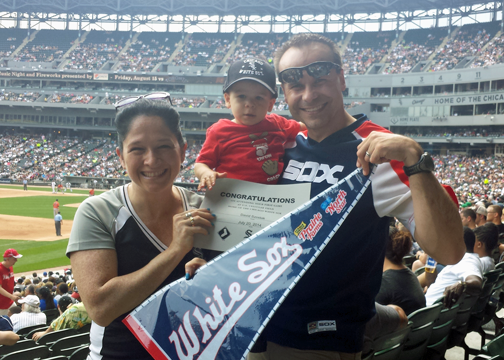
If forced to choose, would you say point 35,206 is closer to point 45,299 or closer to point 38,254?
point 38,254

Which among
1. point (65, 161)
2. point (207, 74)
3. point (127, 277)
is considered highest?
point (207, 74)

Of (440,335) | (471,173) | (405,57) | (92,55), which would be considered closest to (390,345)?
(440,335)

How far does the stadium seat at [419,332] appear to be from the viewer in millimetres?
3866

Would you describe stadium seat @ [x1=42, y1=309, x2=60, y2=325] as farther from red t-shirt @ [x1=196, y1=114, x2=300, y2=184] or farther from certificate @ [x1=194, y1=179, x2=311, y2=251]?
certificate @ [x1=194, y1=179, x2=311, y2=251]

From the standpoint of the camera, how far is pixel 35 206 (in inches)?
1153

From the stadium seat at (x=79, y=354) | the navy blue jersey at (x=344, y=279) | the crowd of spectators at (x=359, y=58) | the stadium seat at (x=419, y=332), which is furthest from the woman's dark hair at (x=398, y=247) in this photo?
the crowd of spectators at (x=359, y=58)

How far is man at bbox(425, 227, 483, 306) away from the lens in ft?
15.1

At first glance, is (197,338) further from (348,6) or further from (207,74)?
(348,6)

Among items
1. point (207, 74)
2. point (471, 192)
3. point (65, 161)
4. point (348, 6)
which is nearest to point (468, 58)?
point (348, 6)

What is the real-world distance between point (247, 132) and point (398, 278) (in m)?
2.26

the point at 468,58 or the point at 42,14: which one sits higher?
the point at 42,14

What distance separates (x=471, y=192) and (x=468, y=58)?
23534mm

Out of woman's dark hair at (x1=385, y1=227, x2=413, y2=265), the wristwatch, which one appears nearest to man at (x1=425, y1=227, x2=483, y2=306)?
woman's dark hair at (x1=385, y1=227, x2=413, y2=265)

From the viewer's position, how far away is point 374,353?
134 inches
